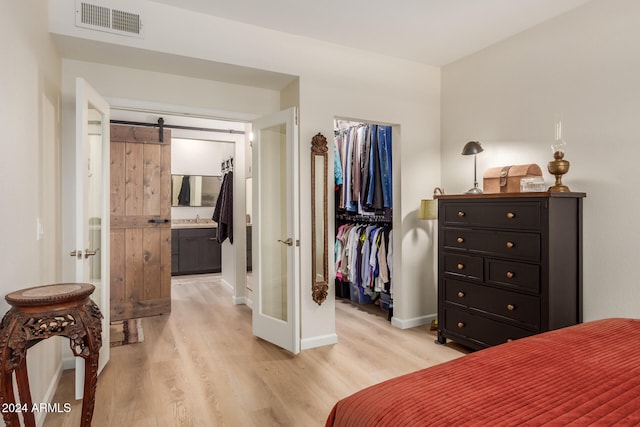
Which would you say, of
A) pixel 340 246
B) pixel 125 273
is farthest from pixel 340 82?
pixel 125 273

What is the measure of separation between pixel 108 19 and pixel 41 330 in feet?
6.99

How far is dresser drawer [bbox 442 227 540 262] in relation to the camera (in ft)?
8.74

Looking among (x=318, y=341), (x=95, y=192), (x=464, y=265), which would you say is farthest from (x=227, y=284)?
(x=464, y=265)

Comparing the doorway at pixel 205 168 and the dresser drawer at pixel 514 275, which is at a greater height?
the doorway at pixel 205 168

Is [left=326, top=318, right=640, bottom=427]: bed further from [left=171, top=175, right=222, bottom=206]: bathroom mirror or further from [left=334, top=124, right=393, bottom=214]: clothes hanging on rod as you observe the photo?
[left=171, top=175, right=222, bottom=206]: bathroom mirror

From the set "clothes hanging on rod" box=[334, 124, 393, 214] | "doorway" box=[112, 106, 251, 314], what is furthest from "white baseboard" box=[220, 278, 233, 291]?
"clothes hanging on rod" box=[334, 124, 393, 214]

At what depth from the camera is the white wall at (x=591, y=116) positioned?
258cm

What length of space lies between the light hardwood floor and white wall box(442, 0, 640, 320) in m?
1.34

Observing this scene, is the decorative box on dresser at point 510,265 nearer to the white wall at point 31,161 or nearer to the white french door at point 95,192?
the white french door at point 95,192

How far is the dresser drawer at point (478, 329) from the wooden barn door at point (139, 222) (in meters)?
3.15

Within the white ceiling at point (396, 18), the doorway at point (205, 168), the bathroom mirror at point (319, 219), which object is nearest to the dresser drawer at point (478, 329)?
the bathroom mirror at point (319, 219)

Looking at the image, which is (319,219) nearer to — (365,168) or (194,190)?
(365,168)

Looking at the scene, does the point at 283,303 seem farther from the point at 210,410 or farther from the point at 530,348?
the point at 530,348

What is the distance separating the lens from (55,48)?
106 inches
